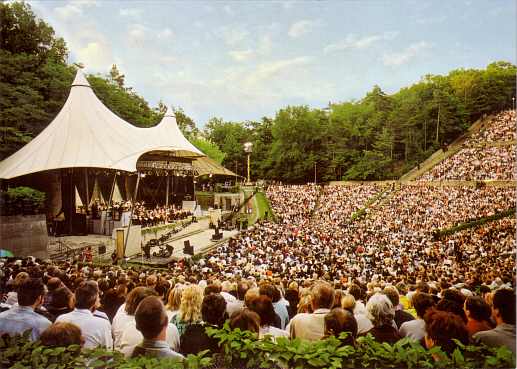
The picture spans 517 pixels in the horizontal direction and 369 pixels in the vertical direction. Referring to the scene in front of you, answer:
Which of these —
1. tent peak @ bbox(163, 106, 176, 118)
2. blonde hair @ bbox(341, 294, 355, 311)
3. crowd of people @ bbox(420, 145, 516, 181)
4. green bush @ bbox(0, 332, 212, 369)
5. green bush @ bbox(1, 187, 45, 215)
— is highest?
tent peak @ bbox(163, 106, 176, 118)

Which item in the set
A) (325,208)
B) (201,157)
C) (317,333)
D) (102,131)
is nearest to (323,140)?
(201,157)

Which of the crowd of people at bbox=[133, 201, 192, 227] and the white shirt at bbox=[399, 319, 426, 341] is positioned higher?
the crowd of people at bbox=[133, 201, 192, 227]

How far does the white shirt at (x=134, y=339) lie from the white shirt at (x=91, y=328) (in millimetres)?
228

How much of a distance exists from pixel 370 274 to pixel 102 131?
33.7 feet

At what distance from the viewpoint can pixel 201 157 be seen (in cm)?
1298

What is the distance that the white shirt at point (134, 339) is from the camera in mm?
3407

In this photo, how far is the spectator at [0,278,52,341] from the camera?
3.94 m

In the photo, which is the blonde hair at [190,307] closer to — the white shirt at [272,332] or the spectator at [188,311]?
the spectator at [188,311]

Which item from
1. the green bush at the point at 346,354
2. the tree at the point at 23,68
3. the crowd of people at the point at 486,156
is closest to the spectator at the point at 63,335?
the green bush at the point at 346,354

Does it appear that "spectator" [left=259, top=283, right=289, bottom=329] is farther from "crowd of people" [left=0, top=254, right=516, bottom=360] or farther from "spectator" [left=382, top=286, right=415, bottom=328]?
"spectator" [left=382, top=286, right=415, bottom=328]

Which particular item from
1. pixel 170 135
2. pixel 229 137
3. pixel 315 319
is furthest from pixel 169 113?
pixel 315 319

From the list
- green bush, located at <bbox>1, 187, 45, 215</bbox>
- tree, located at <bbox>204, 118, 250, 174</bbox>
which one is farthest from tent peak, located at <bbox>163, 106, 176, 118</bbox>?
green bush, located at <bbox>1, 187, 45, 215</bbox>

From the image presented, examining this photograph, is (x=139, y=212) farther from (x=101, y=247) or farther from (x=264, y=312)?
(x=264, y=312)

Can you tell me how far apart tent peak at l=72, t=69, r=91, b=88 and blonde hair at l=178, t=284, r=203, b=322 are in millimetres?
9717
